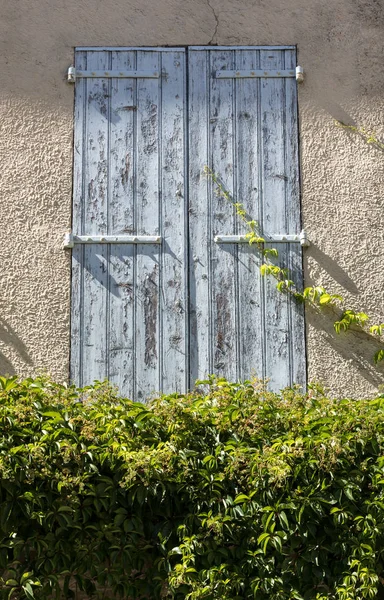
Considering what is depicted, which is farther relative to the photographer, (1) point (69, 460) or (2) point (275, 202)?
(2) point (275, 202)

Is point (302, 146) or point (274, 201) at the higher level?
point (302, 146)

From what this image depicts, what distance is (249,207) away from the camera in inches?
226

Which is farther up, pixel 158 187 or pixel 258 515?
pixel 158 187

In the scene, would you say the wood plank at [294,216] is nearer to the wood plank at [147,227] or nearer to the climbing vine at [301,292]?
the climbing vine at [301,292]

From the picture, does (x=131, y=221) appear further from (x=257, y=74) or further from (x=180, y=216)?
(x=257, y=74)

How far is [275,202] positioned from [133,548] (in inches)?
92.5

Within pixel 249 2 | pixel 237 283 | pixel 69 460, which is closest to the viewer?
pixel 69 460

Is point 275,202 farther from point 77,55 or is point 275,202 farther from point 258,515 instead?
point 258,515

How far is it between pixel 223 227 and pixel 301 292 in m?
0.62

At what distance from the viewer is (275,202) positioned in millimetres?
5754

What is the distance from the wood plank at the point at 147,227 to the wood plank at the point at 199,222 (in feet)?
0.67

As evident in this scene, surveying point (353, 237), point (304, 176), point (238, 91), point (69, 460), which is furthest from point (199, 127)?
point (69, 460)

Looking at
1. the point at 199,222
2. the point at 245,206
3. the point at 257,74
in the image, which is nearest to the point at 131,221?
the point at 199,222

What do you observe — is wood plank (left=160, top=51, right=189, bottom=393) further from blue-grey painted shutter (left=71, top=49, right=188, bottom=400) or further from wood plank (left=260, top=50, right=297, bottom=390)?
wood plank (left=260, top=50, right=297, bottom=390)
